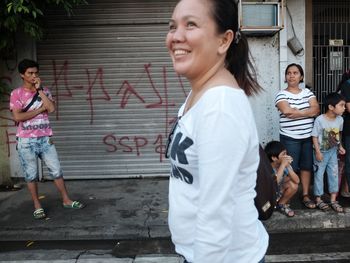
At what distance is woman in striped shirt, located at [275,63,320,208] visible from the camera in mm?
5555

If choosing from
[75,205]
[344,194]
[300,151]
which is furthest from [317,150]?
[75,205]

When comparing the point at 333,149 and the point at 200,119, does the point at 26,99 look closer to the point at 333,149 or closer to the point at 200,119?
the point at 333,149

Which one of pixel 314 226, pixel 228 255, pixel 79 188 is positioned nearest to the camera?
pixel 228 255

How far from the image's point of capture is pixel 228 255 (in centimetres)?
147

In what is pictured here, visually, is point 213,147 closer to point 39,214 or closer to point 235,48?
point 235,48

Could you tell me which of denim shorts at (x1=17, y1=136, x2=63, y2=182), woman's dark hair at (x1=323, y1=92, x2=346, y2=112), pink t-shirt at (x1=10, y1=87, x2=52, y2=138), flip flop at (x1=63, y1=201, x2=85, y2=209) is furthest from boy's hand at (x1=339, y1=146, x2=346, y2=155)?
pink t-shirt at (x1=10, y1=87, x2=52, y2=138)

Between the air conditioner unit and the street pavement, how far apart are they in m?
2.54

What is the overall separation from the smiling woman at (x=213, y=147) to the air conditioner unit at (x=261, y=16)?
195 inches

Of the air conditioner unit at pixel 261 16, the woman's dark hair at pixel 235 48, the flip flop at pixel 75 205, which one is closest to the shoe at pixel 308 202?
the air conditioner unit at pixel 261 16

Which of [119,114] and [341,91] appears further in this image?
[119,114]

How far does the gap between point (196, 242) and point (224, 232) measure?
10 centimetres

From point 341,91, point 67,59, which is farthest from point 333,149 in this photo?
point 67,59

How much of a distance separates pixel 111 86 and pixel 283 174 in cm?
338

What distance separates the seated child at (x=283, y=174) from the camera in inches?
197
